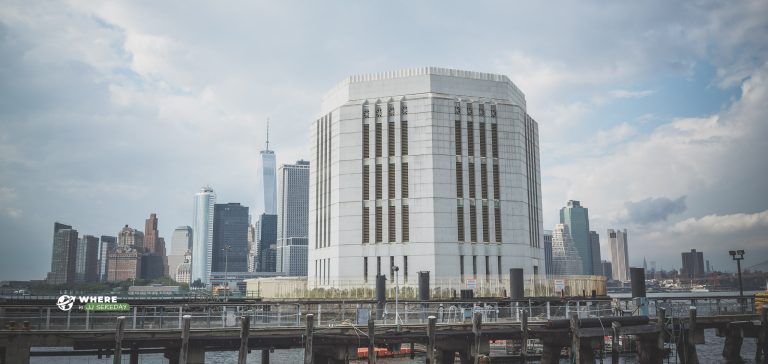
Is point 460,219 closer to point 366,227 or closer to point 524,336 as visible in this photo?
point 366,227

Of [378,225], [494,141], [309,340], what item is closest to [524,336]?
[309,340]

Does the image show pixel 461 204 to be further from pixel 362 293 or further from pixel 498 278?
pixel 362 293

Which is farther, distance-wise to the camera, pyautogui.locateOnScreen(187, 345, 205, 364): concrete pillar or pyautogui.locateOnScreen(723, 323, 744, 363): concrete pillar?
pyautogui.locateOnScreen(723, 323, 744, 363): concrete pillar

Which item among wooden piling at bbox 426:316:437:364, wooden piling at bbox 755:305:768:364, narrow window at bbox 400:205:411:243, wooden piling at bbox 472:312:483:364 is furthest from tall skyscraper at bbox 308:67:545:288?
wooden piling at bbox 426:316:437:364

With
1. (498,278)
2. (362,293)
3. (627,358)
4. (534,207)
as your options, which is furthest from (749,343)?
(362,293)

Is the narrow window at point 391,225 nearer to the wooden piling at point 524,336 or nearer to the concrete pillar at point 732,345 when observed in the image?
→ the concrete pillar at point 732,345

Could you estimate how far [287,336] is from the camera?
35500 millimetres

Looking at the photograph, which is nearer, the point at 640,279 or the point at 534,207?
the point at 640,279

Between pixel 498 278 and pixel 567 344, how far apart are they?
29.4 m

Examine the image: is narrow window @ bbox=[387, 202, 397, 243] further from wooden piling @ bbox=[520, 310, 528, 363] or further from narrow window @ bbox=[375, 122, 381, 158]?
wooden piling @ bbox=[520, 310, 528, 363]

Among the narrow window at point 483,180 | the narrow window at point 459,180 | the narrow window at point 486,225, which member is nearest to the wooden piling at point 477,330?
the narrow window at point 459,180

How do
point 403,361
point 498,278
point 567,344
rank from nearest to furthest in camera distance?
point 567,344
point 403,361
point 498,278

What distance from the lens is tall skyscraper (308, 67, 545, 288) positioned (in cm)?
7138

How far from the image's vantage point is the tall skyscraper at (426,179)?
234 ft
